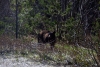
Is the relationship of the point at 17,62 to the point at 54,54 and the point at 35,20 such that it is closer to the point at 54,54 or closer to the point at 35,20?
the point at 54,54

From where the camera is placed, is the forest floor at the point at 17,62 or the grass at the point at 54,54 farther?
the forest floor at the point at 17,62

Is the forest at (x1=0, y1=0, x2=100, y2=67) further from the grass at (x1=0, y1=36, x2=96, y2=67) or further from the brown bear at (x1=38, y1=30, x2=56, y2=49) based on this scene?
the brown bear at (x1=38, y1=30, x2=56, y2=49)

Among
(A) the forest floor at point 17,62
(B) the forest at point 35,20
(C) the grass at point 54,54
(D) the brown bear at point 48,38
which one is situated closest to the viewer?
(C) the grass at point 54,54

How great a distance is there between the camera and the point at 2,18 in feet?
46.4

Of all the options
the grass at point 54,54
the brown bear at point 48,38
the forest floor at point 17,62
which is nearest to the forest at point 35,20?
the grass at point 54,54

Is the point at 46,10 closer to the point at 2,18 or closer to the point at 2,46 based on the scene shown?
the point at 2,18

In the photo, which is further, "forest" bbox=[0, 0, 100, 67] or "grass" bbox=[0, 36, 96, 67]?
"forest" bbox=[0, 0, 100, 67]

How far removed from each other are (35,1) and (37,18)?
2.86 metres

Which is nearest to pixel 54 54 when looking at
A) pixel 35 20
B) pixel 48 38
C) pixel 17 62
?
pixel 17 62

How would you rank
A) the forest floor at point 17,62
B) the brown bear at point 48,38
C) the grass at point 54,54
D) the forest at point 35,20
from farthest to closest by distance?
the forest at point 35,20, the brown bear at point 48,38, the forest floor at point 17,62, the grass at point 54,54

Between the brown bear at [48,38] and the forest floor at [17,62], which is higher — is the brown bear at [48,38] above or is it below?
below

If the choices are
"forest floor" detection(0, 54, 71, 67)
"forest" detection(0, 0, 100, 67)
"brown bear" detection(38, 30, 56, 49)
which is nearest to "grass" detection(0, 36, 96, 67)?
"forest" detection(0, 0, 100, 67)

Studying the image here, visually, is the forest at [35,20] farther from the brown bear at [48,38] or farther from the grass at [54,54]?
the brown bear at [48,38]

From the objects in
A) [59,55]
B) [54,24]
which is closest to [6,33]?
[54,24]
